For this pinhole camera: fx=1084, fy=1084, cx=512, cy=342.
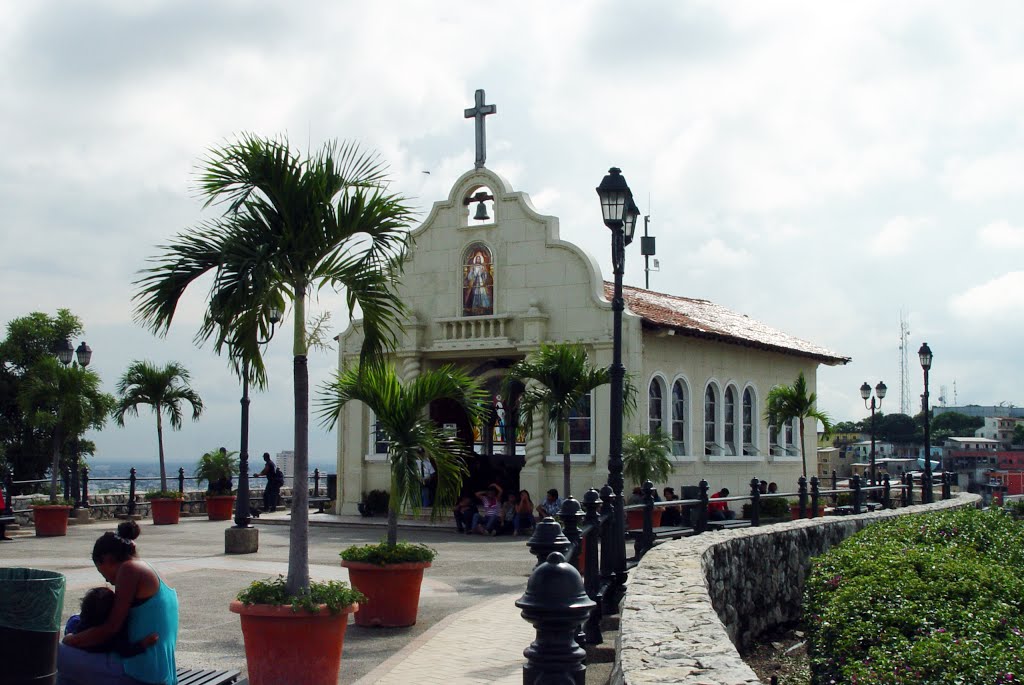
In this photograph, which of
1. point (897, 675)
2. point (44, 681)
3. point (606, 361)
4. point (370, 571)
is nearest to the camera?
point (897, 675)

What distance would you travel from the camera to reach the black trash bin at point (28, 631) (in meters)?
6.09

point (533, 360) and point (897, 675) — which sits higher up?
point (533, 360)

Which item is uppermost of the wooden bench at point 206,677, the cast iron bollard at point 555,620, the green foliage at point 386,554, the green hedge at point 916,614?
the cast iron bollard at point 555,620

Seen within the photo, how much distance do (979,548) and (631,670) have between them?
7878mm

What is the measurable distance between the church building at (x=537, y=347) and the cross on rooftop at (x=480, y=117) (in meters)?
0.03

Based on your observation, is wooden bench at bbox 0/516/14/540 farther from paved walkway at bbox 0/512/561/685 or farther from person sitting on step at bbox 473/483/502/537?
person sitting on step at bbox 473/483/502/537

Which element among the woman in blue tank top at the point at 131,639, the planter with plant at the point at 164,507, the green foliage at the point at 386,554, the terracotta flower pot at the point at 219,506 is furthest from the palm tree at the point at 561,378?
the woman in blue tank top at the point at 131,639

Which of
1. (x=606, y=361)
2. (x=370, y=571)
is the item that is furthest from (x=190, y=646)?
(x=606, y=361)

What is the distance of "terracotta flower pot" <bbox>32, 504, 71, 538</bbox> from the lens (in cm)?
2230

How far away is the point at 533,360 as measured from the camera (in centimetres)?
1995

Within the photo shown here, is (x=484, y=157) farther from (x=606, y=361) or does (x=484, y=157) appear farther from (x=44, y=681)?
(x=44, y=681)

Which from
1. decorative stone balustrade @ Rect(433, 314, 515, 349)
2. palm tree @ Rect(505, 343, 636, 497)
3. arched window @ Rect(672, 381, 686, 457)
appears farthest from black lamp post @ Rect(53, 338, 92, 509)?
arched window @ Rect(672, 381, 686, 457)

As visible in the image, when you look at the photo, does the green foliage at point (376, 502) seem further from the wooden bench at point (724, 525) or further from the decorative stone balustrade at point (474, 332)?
the wooden bench at point (724, 525)

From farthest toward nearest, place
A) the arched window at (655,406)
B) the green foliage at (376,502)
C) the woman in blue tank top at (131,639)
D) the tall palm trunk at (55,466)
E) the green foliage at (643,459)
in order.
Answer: the green foliage at (376,502)
the arched window at (655,406)
the tall palm trunk at (55,466)
the green foliage at (643,459)
the woman in blue tank top at (131,639)
